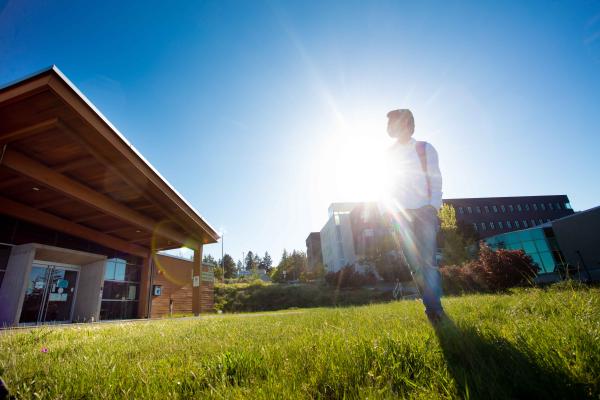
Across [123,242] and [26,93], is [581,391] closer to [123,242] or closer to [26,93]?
[26,93]

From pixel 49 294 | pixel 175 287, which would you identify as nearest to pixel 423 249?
pixel 49 294

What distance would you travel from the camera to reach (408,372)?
1.34 meters

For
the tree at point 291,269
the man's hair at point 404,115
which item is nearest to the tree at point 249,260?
the tree at point 291,269

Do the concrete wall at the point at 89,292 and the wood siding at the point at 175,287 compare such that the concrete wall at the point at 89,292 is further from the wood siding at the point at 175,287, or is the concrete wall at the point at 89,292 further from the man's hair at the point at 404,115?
the man's hair at the point at 404,115

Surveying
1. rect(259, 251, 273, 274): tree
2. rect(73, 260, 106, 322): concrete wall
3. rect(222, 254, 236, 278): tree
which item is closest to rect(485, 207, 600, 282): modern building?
rect(73, 260, 106, 322): concrete wall

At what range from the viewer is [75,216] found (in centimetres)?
1388

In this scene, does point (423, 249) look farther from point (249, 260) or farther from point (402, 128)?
point (249, 260)

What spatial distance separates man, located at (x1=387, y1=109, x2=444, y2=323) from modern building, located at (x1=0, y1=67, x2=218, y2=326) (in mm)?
7604

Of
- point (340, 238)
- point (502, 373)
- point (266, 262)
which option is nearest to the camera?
point (502, 373)

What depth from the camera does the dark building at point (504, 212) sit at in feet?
172

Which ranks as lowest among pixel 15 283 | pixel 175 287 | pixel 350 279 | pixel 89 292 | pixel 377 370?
pixel 377 370

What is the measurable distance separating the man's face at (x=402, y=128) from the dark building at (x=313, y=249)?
59020 millimetres

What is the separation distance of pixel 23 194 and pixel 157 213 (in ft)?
16.7

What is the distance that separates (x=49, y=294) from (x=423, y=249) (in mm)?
19977
